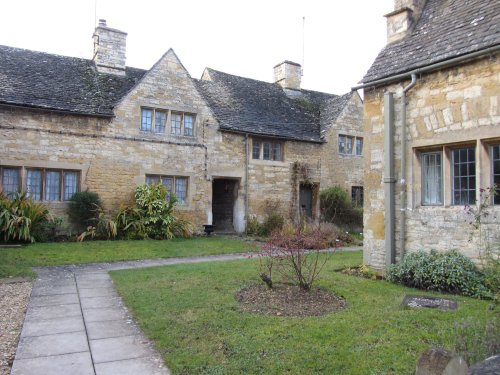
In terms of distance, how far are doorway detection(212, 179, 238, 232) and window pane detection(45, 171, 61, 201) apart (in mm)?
7225

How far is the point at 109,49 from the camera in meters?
18.5

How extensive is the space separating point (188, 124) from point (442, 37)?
37.4 ft

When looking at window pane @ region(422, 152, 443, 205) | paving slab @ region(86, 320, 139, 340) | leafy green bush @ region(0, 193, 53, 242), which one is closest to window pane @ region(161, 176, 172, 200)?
leafy green bush @ region(0, 193, 53, 242)

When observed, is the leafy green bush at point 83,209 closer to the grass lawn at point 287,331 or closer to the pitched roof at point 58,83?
the pitched roof at point 58,83

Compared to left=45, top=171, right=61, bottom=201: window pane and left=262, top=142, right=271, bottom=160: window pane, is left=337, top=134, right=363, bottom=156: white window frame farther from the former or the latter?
left=45, top=171, right=61, bottom=201: window pane

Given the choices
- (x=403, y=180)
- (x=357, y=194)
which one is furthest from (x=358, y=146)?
(x=403, y=180)

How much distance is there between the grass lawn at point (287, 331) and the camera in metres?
4.48

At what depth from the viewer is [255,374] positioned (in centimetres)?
424

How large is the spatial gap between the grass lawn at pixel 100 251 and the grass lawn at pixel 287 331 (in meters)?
3.81

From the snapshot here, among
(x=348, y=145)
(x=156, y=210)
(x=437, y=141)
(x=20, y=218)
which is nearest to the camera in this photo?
(x=437, y=141)

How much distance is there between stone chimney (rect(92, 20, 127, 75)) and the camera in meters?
18.2

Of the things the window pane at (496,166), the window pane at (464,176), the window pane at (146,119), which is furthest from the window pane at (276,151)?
the window pane at (496,166)

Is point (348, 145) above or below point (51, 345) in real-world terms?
above

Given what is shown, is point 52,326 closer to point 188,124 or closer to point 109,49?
point 188,124
